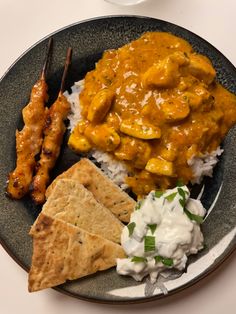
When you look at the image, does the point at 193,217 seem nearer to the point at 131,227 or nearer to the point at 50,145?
the point at 131,227

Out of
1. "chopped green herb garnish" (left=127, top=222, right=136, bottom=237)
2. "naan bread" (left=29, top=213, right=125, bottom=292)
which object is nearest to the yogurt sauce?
"chopped green herb garnish" (left=127, top=222, right=136, bottom=237)

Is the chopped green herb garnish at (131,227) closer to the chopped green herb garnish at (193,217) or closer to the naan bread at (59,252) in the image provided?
the naan bread at (59,252)

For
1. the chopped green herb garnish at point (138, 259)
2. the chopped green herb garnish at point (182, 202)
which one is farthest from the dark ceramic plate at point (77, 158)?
the chopped green herb garnish at point (182, 202)

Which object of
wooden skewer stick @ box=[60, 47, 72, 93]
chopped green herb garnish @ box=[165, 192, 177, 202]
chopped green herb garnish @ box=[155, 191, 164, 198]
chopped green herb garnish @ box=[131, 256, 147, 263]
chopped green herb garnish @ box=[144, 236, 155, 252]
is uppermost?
wooden skewer stick @ box=[60, 47, 72, 93]

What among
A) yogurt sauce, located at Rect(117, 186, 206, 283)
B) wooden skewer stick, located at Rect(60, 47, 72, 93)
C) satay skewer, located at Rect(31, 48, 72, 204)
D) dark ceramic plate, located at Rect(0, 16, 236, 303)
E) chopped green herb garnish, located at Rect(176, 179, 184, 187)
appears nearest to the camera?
yogurt sauce, located at Rect(117, 186, 206, 283)

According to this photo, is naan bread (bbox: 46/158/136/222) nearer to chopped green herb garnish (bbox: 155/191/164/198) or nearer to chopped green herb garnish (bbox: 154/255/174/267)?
chopped green herb garnish (bbox: 155/191/164/198)

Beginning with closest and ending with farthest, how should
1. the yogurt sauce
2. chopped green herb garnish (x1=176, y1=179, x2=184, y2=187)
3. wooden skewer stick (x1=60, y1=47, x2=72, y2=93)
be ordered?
the yogurt sauce, chopped green herb garnish (x1=176, y1=179, x2=184, y2=187), wooden skewer stick (x1=60, y1=47, x2=72, y2=93)

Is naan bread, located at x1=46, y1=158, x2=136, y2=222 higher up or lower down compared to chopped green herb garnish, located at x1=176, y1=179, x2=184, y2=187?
lower down

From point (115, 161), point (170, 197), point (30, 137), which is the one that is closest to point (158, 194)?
point (170, 197)
